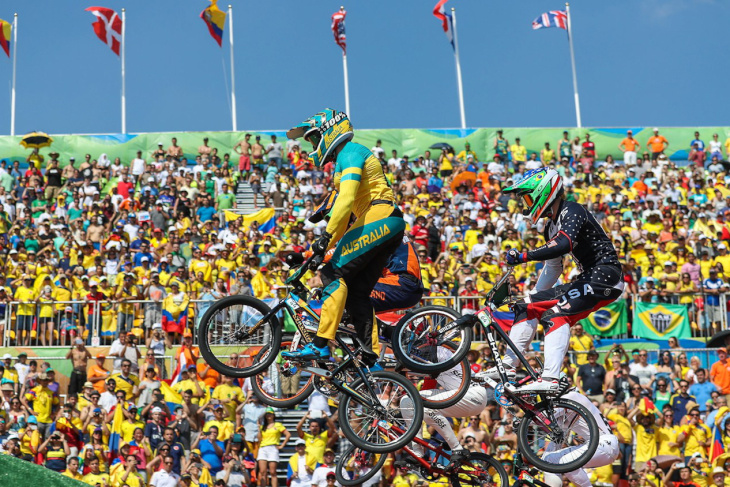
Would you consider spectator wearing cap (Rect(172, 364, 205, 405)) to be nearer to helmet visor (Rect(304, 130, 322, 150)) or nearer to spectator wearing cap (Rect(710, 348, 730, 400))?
helmet visor (Rect(304, 130, 322, 150))

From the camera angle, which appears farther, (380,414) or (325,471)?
(325,471)

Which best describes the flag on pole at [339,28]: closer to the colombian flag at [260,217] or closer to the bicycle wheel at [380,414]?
the colombian flag at [260,217]

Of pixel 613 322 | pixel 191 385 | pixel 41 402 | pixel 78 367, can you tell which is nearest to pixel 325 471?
pixel 191 385

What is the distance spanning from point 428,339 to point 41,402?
30.7ft

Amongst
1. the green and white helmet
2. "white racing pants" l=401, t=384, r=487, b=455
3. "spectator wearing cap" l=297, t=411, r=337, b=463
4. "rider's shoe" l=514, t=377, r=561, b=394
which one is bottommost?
"spectator wearing cap" l=297, t=411, r=337, b=463

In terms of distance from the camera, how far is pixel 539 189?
1052 cm

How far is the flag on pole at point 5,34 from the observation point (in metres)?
38.4

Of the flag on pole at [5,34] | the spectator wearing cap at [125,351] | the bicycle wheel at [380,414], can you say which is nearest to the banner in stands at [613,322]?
the spectator wearing cap at [125,351]

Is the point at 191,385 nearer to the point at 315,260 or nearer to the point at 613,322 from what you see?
the point at 613,322

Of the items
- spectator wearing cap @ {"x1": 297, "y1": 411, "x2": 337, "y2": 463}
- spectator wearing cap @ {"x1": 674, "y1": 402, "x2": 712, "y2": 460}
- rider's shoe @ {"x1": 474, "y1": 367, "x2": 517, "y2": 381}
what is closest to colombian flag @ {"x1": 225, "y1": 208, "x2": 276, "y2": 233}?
spectator wearing cap @ {"x1": 297, "y1": 411, "x2": 337, "y2": 463}

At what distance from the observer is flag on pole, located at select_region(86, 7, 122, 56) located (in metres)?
38.2

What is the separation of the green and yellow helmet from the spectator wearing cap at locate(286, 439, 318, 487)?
702 centimetres

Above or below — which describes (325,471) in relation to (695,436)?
below

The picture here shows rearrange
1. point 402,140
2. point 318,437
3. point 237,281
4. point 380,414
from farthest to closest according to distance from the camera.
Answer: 1. point 402,140
2. point 237,281
3. point 318,437
4. point 380,414
